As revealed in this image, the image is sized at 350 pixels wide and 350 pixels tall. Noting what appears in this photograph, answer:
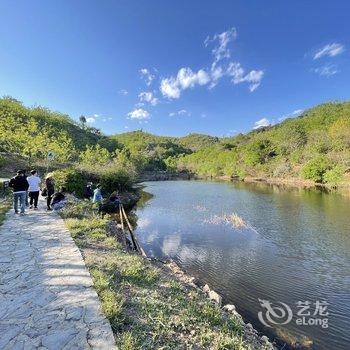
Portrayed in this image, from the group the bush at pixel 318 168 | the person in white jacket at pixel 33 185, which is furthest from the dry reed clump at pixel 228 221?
the bush at pixel 318 168

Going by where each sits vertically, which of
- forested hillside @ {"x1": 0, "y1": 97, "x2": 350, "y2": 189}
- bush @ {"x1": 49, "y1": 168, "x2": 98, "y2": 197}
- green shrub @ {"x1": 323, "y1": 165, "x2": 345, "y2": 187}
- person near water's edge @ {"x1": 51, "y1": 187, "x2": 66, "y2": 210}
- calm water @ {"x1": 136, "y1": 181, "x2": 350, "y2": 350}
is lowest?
calm water @ {"x1": 136, "y1": 181, "x2": 350, "y2": 350}

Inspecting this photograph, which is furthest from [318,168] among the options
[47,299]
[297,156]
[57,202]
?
[47,299]

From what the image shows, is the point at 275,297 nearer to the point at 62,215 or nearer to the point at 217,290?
the point at 217,290

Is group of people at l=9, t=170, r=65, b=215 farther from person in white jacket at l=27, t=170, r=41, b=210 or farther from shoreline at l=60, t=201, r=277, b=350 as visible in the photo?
shoreline at l=60, t=201, r=277, b=350

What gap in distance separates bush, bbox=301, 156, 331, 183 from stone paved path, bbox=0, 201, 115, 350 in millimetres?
57481

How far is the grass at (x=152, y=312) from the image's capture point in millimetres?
4965

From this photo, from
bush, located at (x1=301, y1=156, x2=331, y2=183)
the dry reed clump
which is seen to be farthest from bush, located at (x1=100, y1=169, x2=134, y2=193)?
bush, located at (x1=301, y1=156, x2=331, y2=183)

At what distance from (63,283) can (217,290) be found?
6.04 m

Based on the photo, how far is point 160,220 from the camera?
75.6 ft

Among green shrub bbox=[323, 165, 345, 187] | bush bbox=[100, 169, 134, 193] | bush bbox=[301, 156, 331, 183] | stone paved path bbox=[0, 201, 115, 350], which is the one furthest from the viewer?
bush bbox=[301, 156, 331, 183]

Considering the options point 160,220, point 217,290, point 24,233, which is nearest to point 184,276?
point 217,290

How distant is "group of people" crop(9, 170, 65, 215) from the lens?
42.3ft

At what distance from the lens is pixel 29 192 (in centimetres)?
1465

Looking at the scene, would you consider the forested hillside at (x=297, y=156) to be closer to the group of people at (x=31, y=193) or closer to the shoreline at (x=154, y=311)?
Answer: the group of people at (x=31, y=193)
